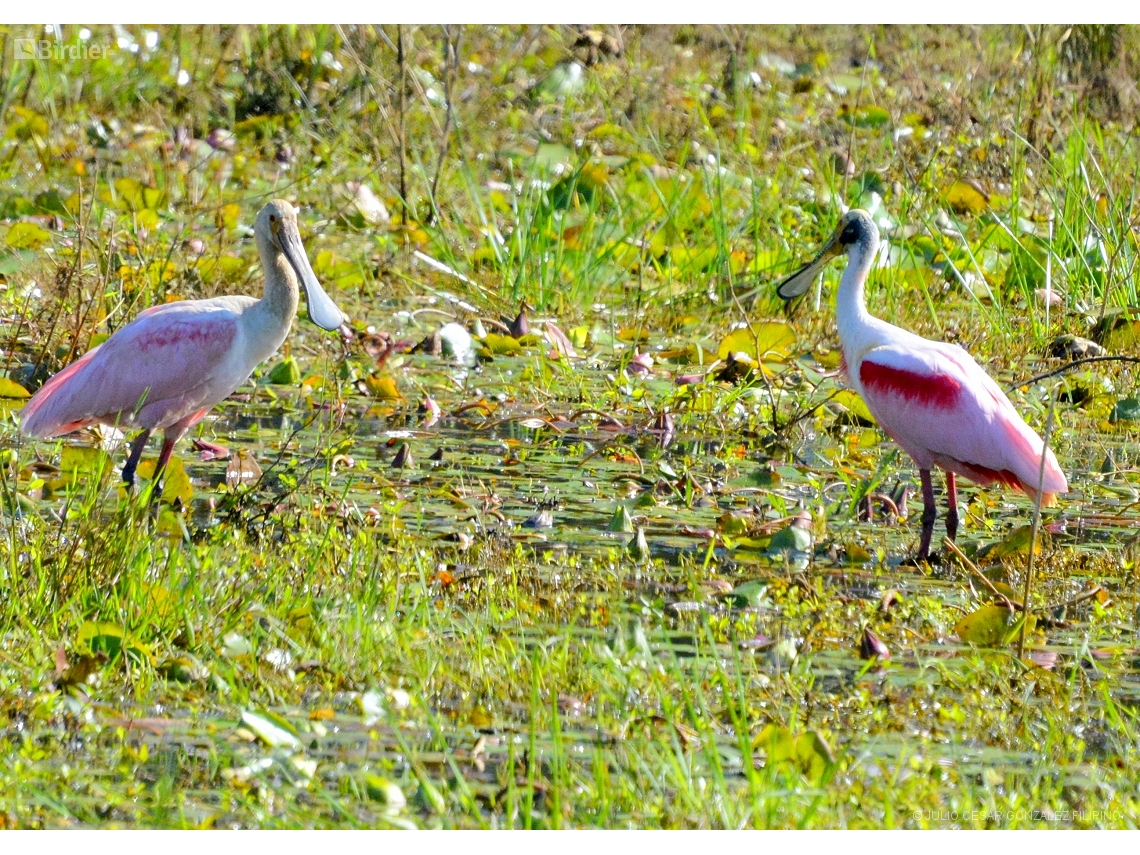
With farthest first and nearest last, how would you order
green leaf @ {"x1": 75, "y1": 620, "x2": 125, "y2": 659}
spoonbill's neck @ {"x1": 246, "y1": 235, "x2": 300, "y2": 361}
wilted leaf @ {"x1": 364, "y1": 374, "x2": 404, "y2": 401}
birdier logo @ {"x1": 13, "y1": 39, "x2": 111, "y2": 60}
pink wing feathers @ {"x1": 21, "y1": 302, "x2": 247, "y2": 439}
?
birdier logo @ {"x1": 13, "y1": 39, "x2": 111, "y2": 60} < wilted leaf @ {"x1": 364, "y1": 374, "x2": 404, "y2": 401} < spoonbill's neck @ {"x1": 246, "y1": 235, "x2": 300, "y2": 361} < pink wing feathers @ {"x1": 21, "y1": 302, "x2": 247, "y2": 439} < green leaf @ {"x1": 75, "y1": 620, "x2": 125, "y2": 659}

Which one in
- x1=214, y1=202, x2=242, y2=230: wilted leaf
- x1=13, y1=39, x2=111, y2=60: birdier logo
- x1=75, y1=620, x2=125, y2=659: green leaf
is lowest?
x1=75, y1=620, x2=125, y2=659: green leaf

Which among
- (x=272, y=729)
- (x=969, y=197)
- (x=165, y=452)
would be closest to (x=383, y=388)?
(x=165, y=452)

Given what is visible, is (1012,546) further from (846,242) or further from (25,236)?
(25,236)

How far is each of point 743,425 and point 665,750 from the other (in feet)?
10.0

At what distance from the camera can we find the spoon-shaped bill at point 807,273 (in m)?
5.99

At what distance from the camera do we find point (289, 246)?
5438 millimetres

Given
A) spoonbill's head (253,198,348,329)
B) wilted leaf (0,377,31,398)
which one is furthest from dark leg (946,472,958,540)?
wilted leaf (0,377,31,398)

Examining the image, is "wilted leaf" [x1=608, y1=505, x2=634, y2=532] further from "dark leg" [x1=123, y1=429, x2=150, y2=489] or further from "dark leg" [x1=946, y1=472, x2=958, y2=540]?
"dark leg" [x1=123, y1=429, x2=150, y2=489]

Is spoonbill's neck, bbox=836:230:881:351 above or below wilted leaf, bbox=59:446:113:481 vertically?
above

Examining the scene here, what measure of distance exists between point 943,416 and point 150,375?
8.29 ft

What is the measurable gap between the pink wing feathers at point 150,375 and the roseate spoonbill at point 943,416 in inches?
83.3

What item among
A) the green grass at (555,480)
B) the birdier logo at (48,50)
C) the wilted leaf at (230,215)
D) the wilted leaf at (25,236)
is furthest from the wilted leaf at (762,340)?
the birdier logo at (48,50)

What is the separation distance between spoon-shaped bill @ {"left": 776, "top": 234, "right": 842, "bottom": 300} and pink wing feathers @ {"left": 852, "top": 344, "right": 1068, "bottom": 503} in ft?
2.67

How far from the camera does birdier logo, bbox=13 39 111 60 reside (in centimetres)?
873
